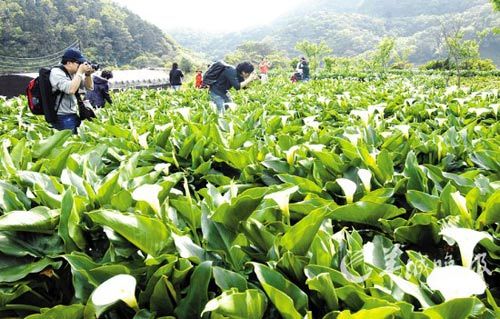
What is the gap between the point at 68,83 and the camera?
12.9 feet

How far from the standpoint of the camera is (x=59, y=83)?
3965 millimetres

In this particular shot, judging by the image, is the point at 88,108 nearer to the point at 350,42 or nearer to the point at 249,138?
the point at 249,138

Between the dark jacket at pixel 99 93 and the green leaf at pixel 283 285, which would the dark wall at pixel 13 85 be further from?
the green leaf at pixel 283 285

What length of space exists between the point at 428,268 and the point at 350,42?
10478cm

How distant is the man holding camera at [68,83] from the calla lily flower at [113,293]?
134 inches

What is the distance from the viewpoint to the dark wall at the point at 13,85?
73.5 feet

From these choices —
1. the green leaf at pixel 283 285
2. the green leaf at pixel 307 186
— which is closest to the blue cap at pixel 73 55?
the green leaf at pixel 307 186

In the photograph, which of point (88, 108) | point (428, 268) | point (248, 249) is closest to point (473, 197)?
point (428, 268)

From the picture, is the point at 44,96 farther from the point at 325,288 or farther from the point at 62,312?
the point at 325,288

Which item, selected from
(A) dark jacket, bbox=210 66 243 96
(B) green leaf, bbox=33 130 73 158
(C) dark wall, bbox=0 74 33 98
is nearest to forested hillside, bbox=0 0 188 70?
(C) dark wall, bbox=0 74 33 98

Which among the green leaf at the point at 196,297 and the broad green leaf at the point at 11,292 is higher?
the green leaf at the point at 196,297

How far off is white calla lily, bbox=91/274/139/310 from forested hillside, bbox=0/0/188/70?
64090 millimetres

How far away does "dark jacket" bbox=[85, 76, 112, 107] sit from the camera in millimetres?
7043

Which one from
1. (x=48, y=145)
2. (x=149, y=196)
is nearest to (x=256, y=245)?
(x=149, y=196)
